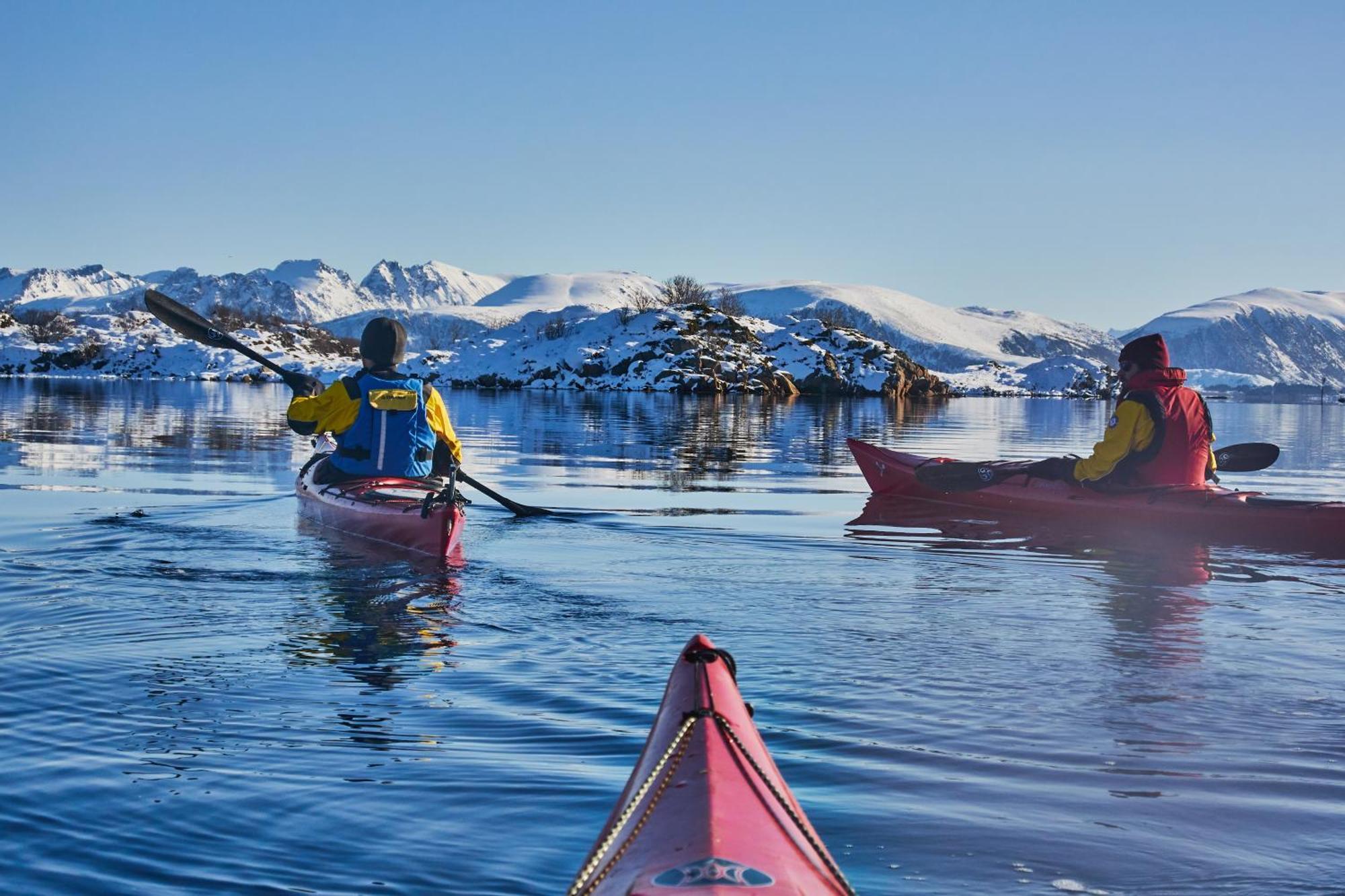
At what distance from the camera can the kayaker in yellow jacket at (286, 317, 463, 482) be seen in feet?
38.5

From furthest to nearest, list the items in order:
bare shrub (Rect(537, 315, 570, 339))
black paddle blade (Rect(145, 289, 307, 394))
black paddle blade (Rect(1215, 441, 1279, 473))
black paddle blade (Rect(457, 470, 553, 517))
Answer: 1. bare shrub (Rect(537, 315, 570, 339))
2. black paddle blade (Rect(145, 289, 307, 394))
3. black paddle blade (Rect(1215, 441, 1279, 473))
4. black paddle blade (Rect(457, 470, 553, 517))

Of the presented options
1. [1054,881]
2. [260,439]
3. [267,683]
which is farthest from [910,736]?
[260,439]

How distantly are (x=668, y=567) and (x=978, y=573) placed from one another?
2.74 metres

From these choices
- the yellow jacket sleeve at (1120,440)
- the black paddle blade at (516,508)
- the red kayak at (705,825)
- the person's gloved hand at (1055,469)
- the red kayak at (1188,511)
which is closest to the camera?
the red kayak at (705,825)

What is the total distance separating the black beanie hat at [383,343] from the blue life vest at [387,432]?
0.58 feet

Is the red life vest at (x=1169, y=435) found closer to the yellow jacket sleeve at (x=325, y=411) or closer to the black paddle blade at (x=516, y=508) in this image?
the black paddle blade at (x=516, y=508)

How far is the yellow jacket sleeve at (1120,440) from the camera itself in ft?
43.7

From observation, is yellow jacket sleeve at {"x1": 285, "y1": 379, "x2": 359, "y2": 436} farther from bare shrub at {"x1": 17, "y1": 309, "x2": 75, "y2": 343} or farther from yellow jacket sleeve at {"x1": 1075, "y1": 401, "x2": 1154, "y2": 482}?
bare shrub at {"x1": 17, "y1": 309, "x2": 75, "y2": 343}

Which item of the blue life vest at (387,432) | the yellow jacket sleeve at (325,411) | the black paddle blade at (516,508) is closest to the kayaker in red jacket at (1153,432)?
the black paddle blade at (516,508)

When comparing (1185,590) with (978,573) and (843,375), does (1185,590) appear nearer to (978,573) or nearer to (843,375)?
(978,573)

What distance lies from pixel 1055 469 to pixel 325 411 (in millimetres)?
8510

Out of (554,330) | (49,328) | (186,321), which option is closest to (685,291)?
(554,330)

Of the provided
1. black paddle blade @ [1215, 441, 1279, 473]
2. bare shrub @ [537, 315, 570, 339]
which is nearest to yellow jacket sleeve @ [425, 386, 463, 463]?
black paddle blade @ [1215, 441, 1279, 473]

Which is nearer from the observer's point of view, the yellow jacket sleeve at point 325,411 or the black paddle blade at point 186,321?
the yellow jacket sleeve at point 325,411
